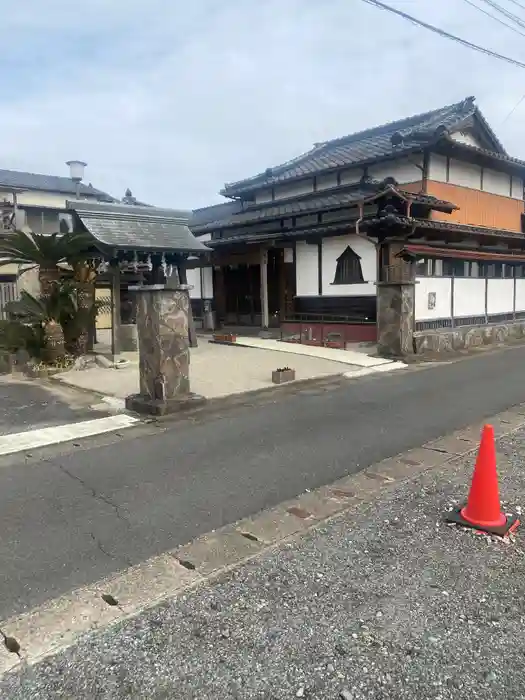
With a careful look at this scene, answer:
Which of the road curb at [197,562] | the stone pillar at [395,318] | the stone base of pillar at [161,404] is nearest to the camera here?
the road curb at [197,562]

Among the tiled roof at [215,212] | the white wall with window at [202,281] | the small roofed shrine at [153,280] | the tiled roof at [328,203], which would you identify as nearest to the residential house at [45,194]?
the tiled roof at [215,212]

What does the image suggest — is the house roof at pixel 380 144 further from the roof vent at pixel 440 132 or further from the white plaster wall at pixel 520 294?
the white plaster wall at pixel 520 294

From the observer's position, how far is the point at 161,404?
7.77 m

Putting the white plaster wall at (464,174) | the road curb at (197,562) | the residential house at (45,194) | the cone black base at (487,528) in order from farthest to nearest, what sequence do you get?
1. the residential house at (45,194)
2. the white plaster wall at (464,174)
3. the cone black base at (487,528)
4. the road curb at (197,562)

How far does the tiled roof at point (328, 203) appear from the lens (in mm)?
14398

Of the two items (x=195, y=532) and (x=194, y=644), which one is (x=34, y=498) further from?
(x=194, y=644)

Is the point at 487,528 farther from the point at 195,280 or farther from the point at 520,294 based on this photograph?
the point at 195,280

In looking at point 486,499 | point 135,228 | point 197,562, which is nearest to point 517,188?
point 135,228

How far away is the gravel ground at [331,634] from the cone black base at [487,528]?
89 millimetres

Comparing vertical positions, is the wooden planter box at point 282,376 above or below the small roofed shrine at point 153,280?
below

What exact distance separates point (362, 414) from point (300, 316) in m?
10.4

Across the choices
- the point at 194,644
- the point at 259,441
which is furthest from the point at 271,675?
the point at 259,441

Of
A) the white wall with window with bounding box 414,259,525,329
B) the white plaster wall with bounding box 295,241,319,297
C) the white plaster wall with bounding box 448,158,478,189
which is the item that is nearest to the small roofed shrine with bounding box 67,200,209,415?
the white plaster wall with bounding box 295,241,319,297

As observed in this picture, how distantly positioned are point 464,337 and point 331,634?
49.7ft
